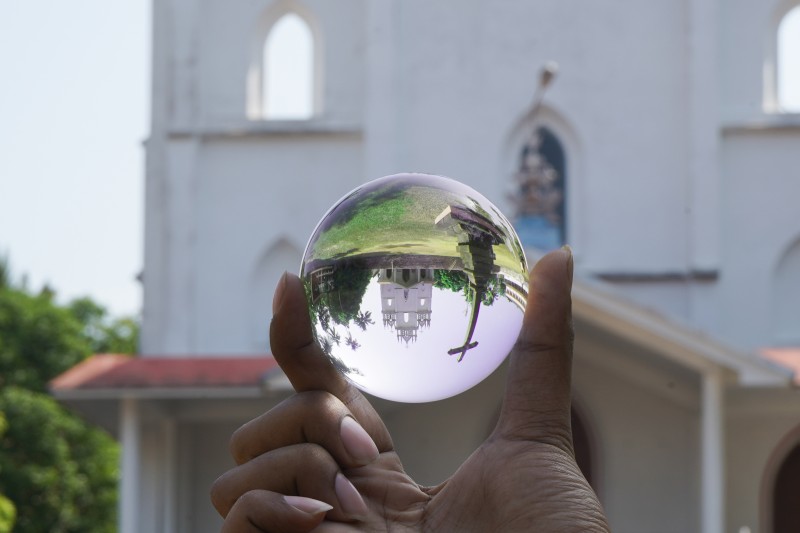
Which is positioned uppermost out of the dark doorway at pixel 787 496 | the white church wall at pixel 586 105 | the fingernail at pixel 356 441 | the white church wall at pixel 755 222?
the white church wall at pixel 586 105

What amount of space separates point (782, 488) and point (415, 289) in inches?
629

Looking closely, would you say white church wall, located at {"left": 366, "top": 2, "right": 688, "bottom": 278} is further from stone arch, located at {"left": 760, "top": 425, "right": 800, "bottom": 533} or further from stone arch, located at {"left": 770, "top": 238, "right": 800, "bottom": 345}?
stone arch, located at {"left": 760, "top": 425, "right": 800, "bottom": 533}

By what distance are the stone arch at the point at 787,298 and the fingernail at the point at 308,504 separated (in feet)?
54.2

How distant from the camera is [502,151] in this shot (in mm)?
19406

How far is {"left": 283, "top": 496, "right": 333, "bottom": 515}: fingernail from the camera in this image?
10.8 ft

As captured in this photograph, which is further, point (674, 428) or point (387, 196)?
point (674, 428)

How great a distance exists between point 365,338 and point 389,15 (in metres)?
16.8

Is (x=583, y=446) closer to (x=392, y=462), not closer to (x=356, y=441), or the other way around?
(x=392, y=462)

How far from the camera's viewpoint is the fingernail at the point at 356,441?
3.39 m

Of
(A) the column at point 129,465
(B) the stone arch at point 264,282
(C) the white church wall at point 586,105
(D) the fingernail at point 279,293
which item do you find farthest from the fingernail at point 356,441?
(B) the stone arch at point 264,282

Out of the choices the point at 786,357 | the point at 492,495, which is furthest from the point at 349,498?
the point at 786,357

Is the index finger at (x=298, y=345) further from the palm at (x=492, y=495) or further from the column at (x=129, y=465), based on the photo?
the column at (x=129, y=465)

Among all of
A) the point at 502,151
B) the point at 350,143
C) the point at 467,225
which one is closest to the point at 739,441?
the point at 502,151

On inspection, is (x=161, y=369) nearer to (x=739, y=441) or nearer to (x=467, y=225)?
(x=739, y=441)
